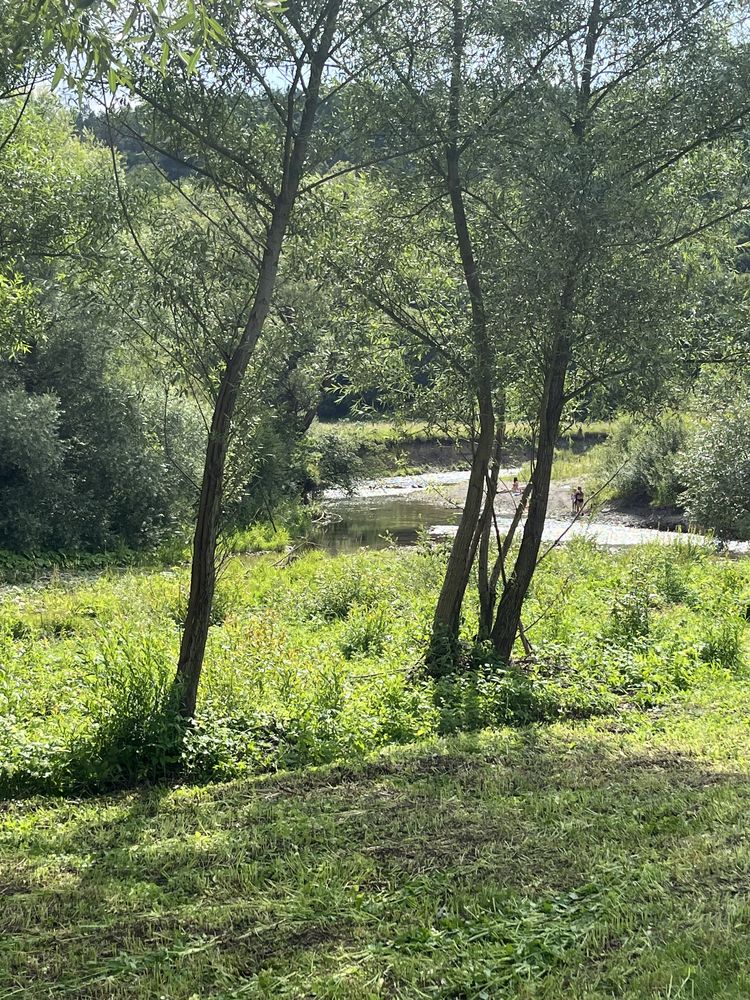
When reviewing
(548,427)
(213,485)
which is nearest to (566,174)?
(548,427)

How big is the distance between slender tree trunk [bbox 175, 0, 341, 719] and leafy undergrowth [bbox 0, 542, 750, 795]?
25 cm

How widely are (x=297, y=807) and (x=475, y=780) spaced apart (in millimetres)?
1197

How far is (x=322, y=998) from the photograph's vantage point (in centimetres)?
325

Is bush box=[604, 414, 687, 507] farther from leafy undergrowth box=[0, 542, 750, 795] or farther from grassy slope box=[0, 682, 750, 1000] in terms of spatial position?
grassy slope box=[0, 682, 750, 1000]

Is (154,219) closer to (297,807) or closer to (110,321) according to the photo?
(110,321)

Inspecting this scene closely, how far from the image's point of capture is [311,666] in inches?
332

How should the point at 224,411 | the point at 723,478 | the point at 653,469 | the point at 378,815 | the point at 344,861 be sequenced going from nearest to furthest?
1. the point at 344,861
2. the point at 378,815
3. the point at 224,411
4. the point at 723,478
5. the point at 653,469

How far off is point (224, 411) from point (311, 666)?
277cm

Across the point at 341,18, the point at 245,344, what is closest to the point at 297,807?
the point at 245,344

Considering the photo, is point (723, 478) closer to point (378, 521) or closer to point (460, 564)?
point (378, 521)

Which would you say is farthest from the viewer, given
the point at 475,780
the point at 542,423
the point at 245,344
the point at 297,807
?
the point at 542,423

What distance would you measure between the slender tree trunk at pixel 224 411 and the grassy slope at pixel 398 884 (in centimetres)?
113

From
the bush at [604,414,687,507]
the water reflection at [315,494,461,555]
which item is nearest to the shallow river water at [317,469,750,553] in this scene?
the water reflection at [315,494,461,555]

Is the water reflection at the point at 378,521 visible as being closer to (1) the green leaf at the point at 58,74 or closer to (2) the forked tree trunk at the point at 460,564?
(2) the forked tree trunk at the point at 460,564
